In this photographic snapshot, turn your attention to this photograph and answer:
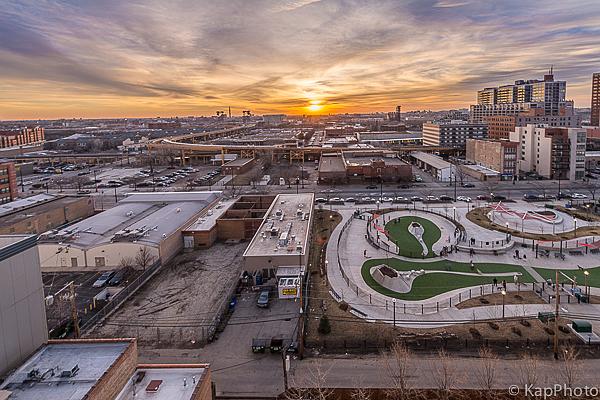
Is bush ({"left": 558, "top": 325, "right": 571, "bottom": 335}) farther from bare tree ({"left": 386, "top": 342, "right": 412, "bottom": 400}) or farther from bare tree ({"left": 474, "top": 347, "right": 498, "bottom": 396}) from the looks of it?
bare tree ({"left": 386, "top": 342, "right": 412, "bottom": 400})

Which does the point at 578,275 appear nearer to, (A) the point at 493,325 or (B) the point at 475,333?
(A) the point at 493,325

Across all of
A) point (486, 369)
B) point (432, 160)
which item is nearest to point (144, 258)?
point (486, 369)

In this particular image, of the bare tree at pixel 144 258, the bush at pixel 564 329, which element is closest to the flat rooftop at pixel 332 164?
the bare tree at pixel 144 258

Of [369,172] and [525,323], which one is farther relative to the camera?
[369,172]

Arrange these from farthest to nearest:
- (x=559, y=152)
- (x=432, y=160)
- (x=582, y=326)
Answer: (x=432, y=160) < (x=559, y=152) < (x=582, y=326)

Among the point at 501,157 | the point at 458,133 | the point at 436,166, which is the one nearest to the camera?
the point at 501,157

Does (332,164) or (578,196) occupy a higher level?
(332,164)

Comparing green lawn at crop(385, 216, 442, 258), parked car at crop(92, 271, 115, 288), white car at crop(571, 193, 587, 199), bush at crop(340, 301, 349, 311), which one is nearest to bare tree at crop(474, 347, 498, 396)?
bush at crop(340, 301, 349, 311)
